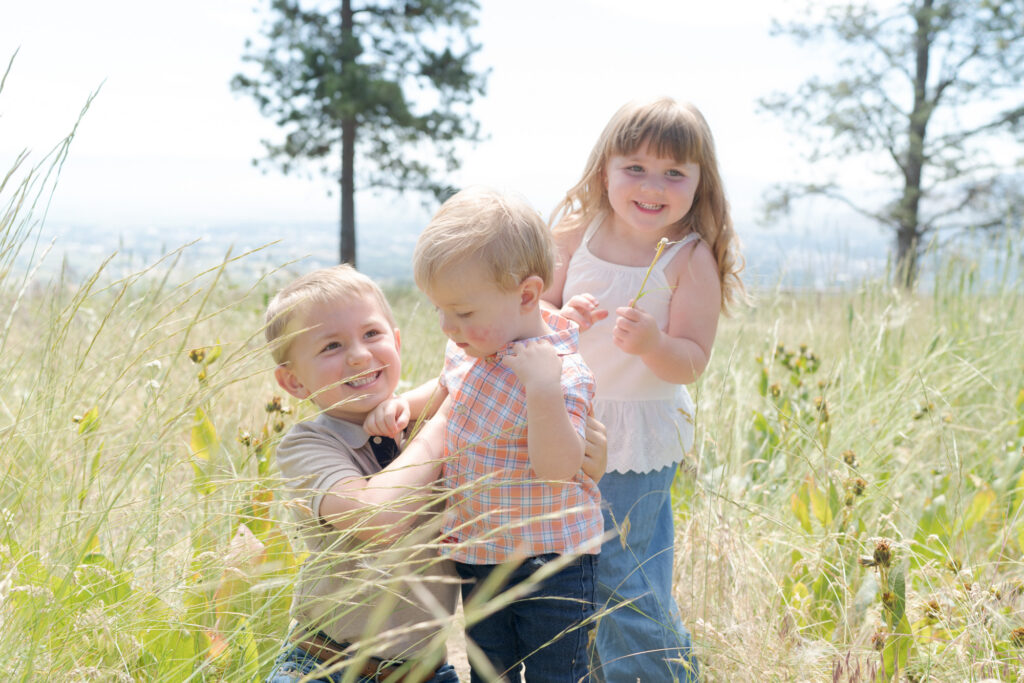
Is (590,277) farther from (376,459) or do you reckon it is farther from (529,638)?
(529,638)

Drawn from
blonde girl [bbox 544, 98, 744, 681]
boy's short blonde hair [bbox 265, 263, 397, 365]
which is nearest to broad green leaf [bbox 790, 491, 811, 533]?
blonde girl [bbox 544, 98, 744, 681]

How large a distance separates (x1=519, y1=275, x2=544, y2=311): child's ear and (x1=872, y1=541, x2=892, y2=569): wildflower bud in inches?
29.6

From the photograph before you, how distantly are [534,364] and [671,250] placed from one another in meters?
0.77

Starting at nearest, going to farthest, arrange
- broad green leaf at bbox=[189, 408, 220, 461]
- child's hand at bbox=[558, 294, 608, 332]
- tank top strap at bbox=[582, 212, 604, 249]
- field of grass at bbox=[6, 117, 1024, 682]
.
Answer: field of grass at bbox=[6, 117, 1024, 682]
child's hand at bbox=[558, 294, 608, 332]
broad green leaf at bbox=[189, 408, 220, 461]
tank top strap at bbox=[582, 212, 604, 249]

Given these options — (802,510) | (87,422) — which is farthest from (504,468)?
(802,510)

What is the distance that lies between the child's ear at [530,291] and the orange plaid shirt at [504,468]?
0.27 feet

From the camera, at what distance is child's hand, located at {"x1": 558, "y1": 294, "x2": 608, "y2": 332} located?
67.9 inches

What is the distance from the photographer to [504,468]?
1430 mm

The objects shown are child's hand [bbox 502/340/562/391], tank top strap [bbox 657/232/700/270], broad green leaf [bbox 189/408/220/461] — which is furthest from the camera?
tank top strap [bbox 657/232/700/270]

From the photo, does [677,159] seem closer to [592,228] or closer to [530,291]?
[592,228]

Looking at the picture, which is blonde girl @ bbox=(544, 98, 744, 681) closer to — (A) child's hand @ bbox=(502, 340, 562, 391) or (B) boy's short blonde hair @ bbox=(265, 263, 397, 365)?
(A) child's hand @ bbox=(502, 340, 562, 391)

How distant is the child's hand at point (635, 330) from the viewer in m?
1.75

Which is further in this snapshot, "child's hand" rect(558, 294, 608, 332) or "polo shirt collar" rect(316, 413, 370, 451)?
"child's hand" rect(558, 294, 608, 332)

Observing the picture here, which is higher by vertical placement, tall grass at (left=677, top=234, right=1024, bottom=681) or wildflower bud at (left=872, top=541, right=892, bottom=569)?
wildflower bud at (left=872, top=541, right=892, bottom=569)
